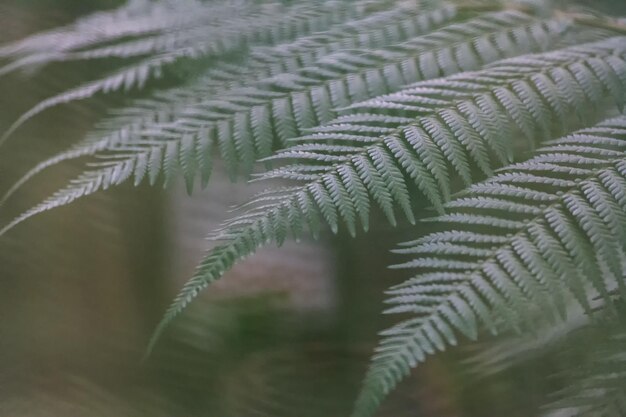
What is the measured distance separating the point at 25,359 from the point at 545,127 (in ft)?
2.48

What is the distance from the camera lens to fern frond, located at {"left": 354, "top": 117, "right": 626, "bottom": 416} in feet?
1.31

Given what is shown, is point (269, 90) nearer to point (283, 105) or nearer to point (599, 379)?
point (283, 105)

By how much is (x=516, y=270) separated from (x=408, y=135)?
155mm

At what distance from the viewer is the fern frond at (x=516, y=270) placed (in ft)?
1.31

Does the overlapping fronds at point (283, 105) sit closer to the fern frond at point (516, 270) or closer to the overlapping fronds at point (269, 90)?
the overlapping fronds at point (269, 90)

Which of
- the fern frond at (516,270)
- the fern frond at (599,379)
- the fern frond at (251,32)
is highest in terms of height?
the fern frond at (251,32)

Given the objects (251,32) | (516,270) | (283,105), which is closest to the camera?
(516,270)

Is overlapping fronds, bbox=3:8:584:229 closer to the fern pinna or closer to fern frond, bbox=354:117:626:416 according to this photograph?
the fern pinna

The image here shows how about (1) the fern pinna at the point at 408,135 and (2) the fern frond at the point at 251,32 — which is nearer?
(1) the fern pinna at the point at 408,135

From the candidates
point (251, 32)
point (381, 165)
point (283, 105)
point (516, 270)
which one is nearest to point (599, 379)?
point (516, 270)

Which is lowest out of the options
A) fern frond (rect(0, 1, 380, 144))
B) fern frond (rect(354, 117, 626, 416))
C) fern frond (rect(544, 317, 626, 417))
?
fern frond (rect(544, 317, 626, 417))

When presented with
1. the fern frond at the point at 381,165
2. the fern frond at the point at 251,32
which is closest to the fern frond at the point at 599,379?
the fern frond at the point at 381,165

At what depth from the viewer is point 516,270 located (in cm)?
42

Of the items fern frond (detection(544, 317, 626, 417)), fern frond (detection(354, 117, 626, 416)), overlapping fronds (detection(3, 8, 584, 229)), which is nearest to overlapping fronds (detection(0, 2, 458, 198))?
overlapping fronds (detection(3, 8, 584, 229))
